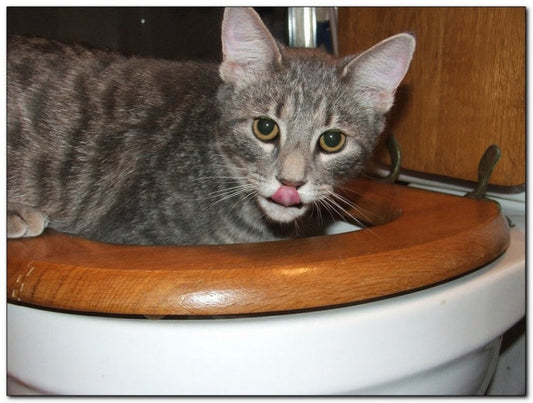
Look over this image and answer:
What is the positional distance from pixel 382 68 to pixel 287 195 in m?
0.24

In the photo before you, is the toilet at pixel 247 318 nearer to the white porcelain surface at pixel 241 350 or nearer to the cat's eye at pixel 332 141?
the white porcelain surface at pixel 241 350

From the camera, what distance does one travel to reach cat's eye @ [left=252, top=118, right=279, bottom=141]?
0.85m

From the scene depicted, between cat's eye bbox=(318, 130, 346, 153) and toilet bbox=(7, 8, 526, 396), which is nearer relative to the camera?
toilet bbox=(7, 8, 526, 396)

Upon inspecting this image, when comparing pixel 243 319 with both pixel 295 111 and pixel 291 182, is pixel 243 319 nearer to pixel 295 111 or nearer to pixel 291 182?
pixel 291 182

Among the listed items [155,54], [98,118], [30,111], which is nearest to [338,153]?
[98,118]

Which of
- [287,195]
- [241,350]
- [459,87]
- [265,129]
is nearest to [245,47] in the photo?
[265,129]

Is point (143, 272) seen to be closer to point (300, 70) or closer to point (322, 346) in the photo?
point (322, 346)

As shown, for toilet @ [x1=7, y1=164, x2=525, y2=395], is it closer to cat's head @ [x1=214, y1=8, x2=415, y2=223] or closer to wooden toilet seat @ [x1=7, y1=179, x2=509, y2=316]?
wooden toilet seat @ [x1=7, y1=179, x2=509, y2=316]

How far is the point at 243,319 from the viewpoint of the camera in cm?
63

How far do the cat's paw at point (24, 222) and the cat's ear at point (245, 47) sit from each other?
33 centimetres

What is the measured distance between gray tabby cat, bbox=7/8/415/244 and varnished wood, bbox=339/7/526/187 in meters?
0.16

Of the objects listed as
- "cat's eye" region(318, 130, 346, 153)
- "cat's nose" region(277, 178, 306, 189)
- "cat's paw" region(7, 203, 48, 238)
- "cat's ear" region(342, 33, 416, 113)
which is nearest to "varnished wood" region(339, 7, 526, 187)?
A: "cat's ear" region(342, 33, 416, 113)

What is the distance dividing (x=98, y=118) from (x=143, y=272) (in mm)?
469

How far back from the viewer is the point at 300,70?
0.90 m
